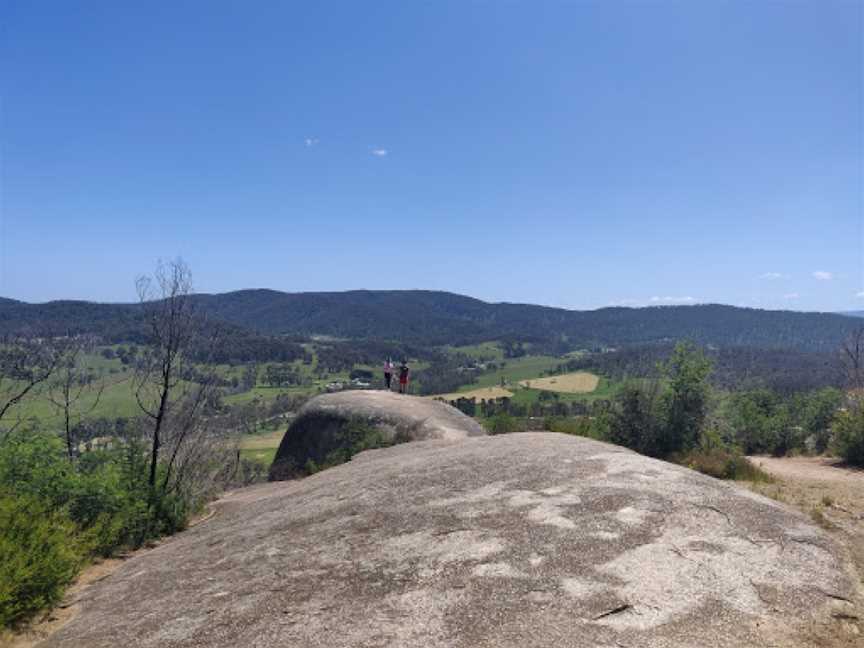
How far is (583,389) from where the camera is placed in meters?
162

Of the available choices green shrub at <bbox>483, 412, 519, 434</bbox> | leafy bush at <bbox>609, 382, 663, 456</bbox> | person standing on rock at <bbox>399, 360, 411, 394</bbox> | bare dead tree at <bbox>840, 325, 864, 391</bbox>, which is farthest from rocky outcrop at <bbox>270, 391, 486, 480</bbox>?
bare dead tree at <bbox>840, 325, 864, 391</bbox>

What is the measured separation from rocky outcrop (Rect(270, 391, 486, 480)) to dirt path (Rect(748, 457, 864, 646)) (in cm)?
1091

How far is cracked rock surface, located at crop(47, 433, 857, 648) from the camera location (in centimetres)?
604

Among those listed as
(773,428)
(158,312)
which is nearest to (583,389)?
(773,428)

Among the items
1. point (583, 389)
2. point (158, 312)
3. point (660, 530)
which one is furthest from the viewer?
point (583, 389)

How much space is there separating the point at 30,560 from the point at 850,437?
28785 mm

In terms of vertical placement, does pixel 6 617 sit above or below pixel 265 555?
below

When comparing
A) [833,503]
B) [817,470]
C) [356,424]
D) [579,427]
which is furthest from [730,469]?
[356,424]

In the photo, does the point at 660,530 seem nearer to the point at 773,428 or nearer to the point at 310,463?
the point at 310,463

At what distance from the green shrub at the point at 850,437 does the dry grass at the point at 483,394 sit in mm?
115713

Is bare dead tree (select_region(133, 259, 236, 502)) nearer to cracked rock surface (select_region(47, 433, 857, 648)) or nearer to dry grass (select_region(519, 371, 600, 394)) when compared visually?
cracked rock surface (select_region(47, 433, 857, 648))

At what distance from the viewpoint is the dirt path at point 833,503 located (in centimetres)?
597

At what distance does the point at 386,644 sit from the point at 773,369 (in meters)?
190

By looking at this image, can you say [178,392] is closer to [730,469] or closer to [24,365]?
[24,365]
